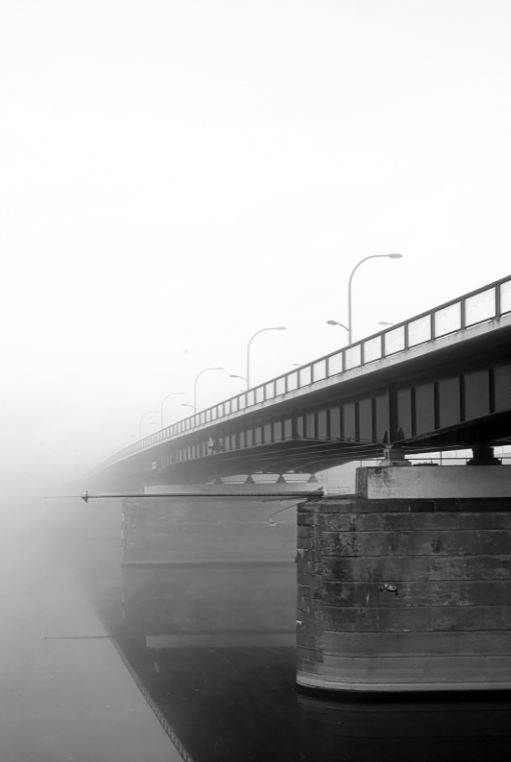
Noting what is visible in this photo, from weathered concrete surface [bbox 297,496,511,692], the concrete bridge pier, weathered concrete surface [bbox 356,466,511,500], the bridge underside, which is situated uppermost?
the bridge underside

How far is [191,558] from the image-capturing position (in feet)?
270

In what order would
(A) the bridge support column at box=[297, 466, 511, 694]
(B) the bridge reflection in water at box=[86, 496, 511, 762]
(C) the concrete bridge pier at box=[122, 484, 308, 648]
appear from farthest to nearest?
(C) the concrete bridge pier at box=[122, 484, 308, 648], (A) the bridge support column at box=[297, 466, 511, 694], (B) the bridge reflection in water at box=[86, 496, 511, 762]

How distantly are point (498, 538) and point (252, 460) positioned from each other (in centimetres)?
3821

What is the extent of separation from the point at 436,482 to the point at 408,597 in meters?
4.27

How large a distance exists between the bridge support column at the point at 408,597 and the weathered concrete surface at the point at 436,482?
1.99 feet

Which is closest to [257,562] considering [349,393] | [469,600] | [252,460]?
[252,460]

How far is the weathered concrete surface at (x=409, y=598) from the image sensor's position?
1115 inches

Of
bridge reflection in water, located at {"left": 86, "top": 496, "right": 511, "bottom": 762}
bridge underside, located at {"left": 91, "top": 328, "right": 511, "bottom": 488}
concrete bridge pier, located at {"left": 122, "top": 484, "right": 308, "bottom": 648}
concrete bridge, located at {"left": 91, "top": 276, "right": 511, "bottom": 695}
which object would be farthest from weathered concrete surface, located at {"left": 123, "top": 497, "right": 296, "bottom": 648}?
concrete bridge, located at {"left": 91, "top": 276, "right": 511, "bottom": 695}

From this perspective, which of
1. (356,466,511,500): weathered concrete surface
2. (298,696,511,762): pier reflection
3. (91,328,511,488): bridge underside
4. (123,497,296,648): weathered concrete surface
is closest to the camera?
(298,696,511,762): pier reflection

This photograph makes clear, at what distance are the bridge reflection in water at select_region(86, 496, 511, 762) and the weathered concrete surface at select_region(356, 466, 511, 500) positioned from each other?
6896mm

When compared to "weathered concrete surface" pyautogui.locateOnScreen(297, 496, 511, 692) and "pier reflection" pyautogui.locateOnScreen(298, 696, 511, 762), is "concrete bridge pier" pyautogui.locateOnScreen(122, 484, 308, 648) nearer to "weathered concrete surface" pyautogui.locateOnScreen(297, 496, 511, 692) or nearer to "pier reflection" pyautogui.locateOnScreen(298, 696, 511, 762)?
"weathered concrete surface" pyautogui.locateOnScreen(297, 496, 511, 692)

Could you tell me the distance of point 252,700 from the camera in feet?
102

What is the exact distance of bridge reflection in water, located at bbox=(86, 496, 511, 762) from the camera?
25578 mm

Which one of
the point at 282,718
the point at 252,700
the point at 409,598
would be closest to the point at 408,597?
the point at 409,598
